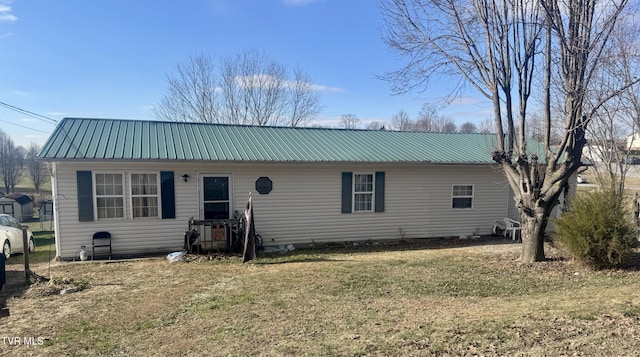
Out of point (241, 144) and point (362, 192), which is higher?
point (241, 144)

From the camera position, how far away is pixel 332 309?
→ 17.2 ft

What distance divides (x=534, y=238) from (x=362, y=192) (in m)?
4.64

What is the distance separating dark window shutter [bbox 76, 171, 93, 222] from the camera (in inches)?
349

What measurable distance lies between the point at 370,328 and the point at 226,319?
6.29 ft

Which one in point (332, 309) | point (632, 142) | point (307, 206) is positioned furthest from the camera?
point (632, 142)

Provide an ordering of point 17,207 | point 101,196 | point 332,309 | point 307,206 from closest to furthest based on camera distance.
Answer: point 332,309, point 101,196, point 307,206, point 17,207

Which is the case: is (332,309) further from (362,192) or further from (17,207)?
(17,207)

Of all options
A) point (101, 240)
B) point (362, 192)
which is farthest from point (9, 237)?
point (362, 192)

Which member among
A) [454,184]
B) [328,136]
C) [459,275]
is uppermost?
[328,136]

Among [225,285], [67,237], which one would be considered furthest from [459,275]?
[67,237]

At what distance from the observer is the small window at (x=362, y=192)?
1117 centimetres

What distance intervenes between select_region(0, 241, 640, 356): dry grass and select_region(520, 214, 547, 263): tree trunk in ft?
1.02

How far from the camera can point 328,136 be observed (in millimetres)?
12680

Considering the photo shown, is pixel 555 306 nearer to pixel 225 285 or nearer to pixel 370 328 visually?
pixel 370 328
